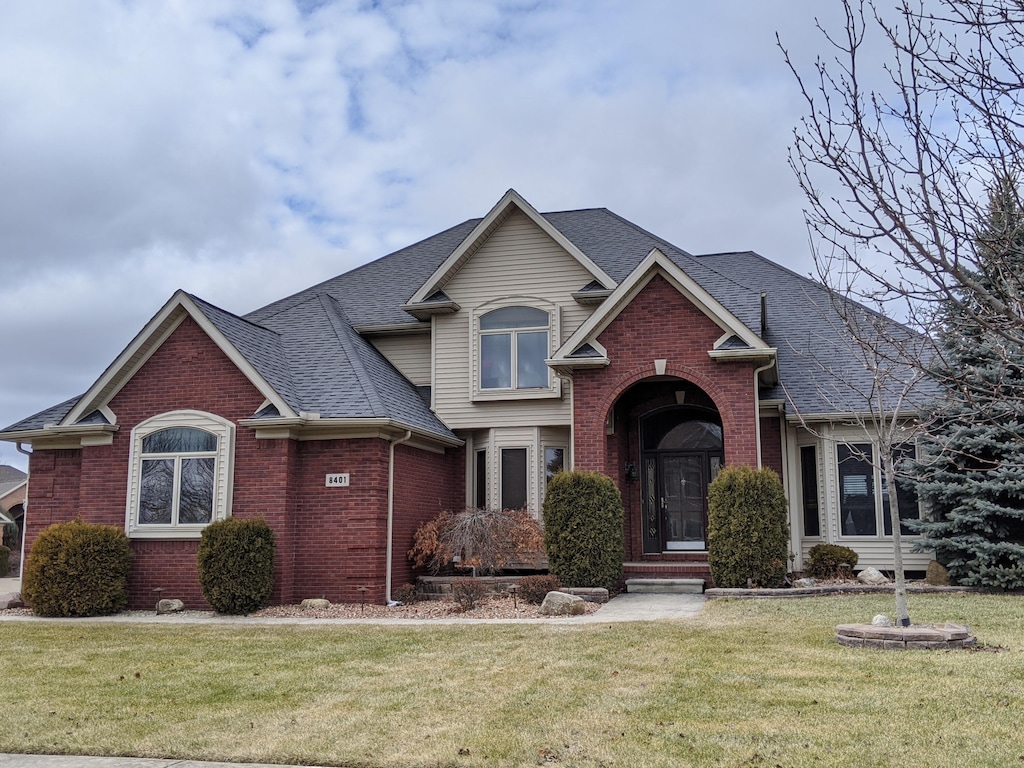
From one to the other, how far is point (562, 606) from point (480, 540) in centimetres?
311

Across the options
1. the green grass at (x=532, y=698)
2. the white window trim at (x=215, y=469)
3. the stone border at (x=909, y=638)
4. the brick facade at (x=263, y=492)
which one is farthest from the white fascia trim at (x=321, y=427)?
the stone border at (x=909, y=638)

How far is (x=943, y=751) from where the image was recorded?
576cm

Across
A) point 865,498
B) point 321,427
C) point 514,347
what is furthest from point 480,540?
point 865,498

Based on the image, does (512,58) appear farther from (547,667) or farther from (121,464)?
(121,464)

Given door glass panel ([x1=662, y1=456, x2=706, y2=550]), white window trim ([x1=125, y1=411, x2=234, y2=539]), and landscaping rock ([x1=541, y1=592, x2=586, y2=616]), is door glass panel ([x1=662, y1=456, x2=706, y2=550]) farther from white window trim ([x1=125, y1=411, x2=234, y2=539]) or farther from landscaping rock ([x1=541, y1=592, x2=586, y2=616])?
white window trim ([x1=125, y1=411, x2=234, y2=539])

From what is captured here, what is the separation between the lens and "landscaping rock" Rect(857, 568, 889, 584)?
16250 mm

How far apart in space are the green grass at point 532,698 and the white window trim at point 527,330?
7517mm

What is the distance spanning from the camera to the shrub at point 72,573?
14.8 meters

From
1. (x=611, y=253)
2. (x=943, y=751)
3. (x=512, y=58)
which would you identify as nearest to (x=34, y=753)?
(x=943, y=751)

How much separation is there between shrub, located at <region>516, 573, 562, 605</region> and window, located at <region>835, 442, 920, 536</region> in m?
6.40

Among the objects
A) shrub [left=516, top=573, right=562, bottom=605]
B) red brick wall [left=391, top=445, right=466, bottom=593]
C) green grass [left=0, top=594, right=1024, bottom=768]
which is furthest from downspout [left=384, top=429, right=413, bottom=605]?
green grass [left=0, top=594, right=1024, bottom=768]

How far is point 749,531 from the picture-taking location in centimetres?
1495

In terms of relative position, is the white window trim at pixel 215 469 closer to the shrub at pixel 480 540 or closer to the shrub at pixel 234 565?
the shrub at pixel 234 565

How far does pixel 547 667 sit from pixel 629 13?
583 cm
